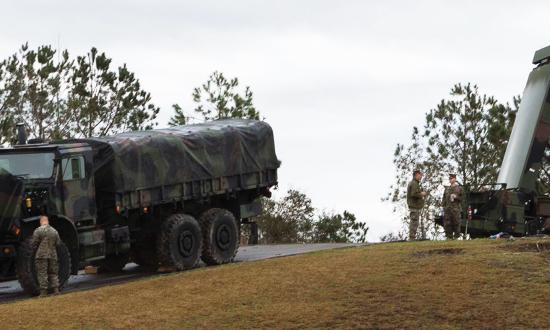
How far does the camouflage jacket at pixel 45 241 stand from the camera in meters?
20.4

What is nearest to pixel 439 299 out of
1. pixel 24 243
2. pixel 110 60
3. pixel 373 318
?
pixel 373 318

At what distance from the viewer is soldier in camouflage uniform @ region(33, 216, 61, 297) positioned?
20.4 metres

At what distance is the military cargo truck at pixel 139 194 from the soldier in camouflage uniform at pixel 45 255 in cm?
22

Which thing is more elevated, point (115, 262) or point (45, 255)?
point (45, 255)

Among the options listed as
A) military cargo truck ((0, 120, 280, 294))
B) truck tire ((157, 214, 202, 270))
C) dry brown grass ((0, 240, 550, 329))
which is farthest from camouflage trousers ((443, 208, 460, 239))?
truck tire ((157, 214, 202, 270))

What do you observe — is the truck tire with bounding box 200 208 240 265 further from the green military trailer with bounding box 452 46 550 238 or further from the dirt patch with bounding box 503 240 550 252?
the dirt patch with bounding box 503 240 550 252

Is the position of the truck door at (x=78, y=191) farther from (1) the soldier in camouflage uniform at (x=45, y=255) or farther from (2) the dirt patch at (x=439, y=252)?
(2) the dirt patch at (x=439, y=252)

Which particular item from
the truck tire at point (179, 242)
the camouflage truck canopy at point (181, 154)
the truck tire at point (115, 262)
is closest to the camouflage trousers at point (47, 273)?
the camouflage truck canopy at point (181, 154)

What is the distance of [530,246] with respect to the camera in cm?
1936

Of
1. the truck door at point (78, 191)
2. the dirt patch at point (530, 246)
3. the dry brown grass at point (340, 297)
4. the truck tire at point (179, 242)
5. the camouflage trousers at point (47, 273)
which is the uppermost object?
the truck door at point (78, 191)

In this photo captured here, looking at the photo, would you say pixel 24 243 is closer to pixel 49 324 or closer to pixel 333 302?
pixel 49 324

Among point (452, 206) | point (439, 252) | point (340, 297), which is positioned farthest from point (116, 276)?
point (340, 297)

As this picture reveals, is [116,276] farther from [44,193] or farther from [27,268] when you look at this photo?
[27,268]

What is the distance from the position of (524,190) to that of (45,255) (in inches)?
495
